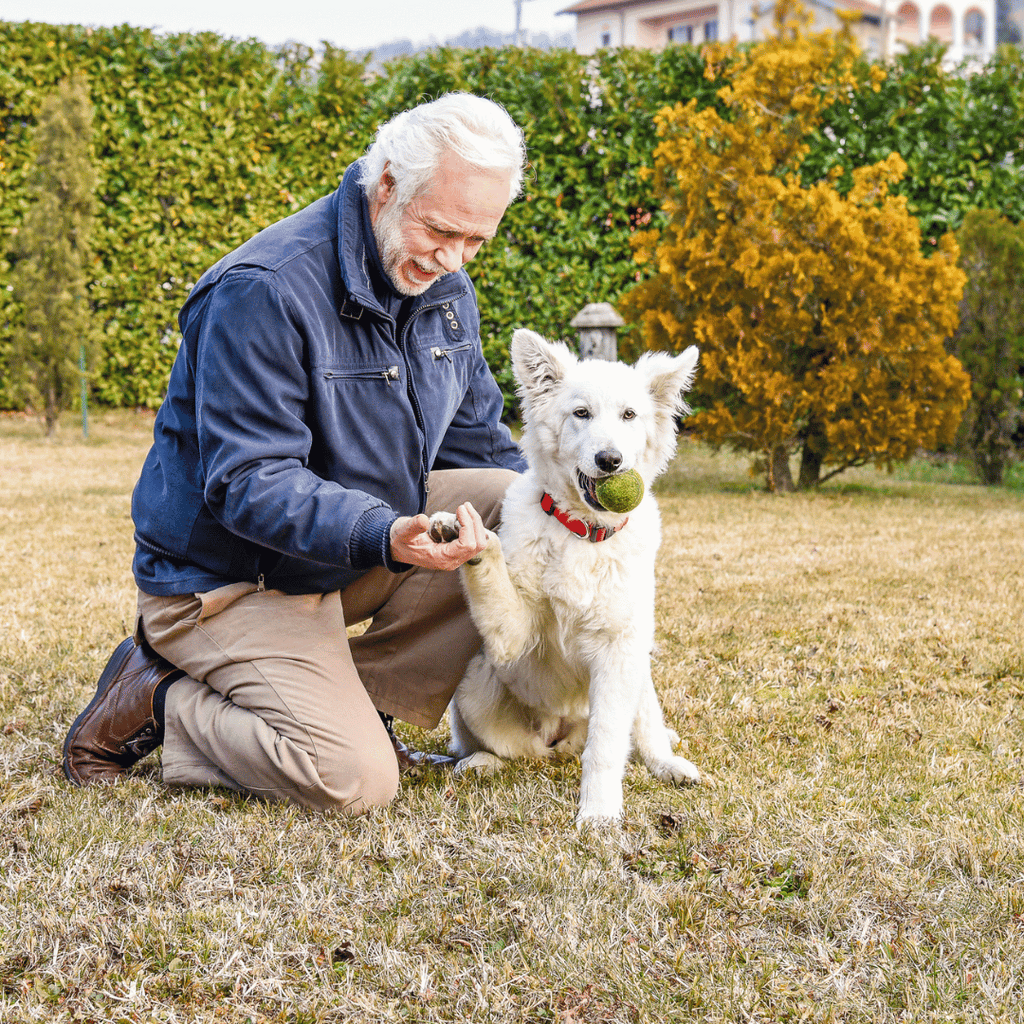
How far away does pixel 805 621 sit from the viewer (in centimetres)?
454

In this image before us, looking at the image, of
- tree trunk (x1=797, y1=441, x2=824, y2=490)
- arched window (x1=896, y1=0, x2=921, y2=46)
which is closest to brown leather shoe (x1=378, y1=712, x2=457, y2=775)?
tree trunk (x1=797, y1=441, x2=824, y2=490)

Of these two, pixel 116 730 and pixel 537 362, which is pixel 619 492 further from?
pixel 116 730

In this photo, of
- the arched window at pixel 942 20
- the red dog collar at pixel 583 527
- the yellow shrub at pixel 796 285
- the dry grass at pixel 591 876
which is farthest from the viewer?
the arched window at pixel 942 20

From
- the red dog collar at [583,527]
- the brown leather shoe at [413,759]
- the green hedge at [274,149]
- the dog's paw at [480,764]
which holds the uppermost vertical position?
the green hedge at [274,149]

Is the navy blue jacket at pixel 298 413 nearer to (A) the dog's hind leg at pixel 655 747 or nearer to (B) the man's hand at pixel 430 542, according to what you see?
(B) the man's hand at pixel 430 542

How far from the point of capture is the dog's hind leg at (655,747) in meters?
2.88

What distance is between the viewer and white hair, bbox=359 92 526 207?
2.54 metres

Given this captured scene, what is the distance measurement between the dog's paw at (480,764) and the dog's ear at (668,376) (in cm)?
112

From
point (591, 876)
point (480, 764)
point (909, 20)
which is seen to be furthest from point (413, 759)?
point (909, 20)

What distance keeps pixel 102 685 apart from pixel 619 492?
5.11 feet

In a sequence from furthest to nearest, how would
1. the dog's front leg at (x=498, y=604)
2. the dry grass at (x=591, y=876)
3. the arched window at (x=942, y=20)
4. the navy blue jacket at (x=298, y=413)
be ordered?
the arched window at (x=942, y=20), the dog's front leg at (x=498, y=604), the navy blue jacket at (x=298, y=413), the dry grass at (x=591, y=876)

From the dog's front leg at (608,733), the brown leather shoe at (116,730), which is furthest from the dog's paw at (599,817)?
the brown leather shoe at (116,730)

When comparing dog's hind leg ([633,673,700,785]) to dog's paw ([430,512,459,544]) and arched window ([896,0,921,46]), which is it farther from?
arched window ([896,0,921,46])

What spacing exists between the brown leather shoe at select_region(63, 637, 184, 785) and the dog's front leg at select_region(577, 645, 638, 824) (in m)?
1.18
